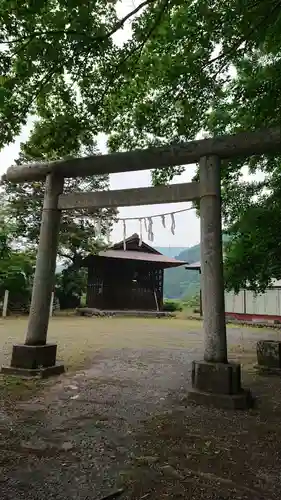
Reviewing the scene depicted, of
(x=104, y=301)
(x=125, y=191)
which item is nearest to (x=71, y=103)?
(x=125, y=191)

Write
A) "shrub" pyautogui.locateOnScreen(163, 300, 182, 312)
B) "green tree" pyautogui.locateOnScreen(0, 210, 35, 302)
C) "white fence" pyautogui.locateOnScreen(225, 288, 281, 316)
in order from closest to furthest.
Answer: "white fence" pyautogui.locateOnScreen(225, 288, 281, 316), "green tree" pyautogui.locateOnScreen(0, 210, 35, 302), "shrub" pyautogui.locateOnScreen(163, 300, 182, 312)

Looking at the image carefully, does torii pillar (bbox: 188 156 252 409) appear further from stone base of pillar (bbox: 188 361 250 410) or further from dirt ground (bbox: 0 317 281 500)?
dirt ground (bbox: 0 317 281 500)

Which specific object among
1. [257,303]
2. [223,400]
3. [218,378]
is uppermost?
[257,303]

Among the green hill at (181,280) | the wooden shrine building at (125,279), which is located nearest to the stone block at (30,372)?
the wooden shrine building at (125,279)

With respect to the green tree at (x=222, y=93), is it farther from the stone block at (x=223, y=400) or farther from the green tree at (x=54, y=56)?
the stone block at (x=223, y=400)

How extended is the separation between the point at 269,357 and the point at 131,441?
4.48 meters

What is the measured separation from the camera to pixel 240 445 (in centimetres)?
343

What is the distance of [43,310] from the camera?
6219 mm

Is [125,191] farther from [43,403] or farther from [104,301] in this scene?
[104,301]

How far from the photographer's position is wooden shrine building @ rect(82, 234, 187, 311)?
78.0 ft

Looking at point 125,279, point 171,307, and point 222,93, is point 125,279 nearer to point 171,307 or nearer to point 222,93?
point 171,307

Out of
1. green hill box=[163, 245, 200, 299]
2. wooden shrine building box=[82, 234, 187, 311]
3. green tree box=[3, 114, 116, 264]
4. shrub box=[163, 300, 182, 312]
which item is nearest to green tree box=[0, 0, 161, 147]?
green tree box=[3, 114, 116, 264]

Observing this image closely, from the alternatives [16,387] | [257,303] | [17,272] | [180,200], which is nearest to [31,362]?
[16,387]

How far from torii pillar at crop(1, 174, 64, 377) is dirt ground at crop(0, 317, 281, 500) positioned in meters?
0.39
